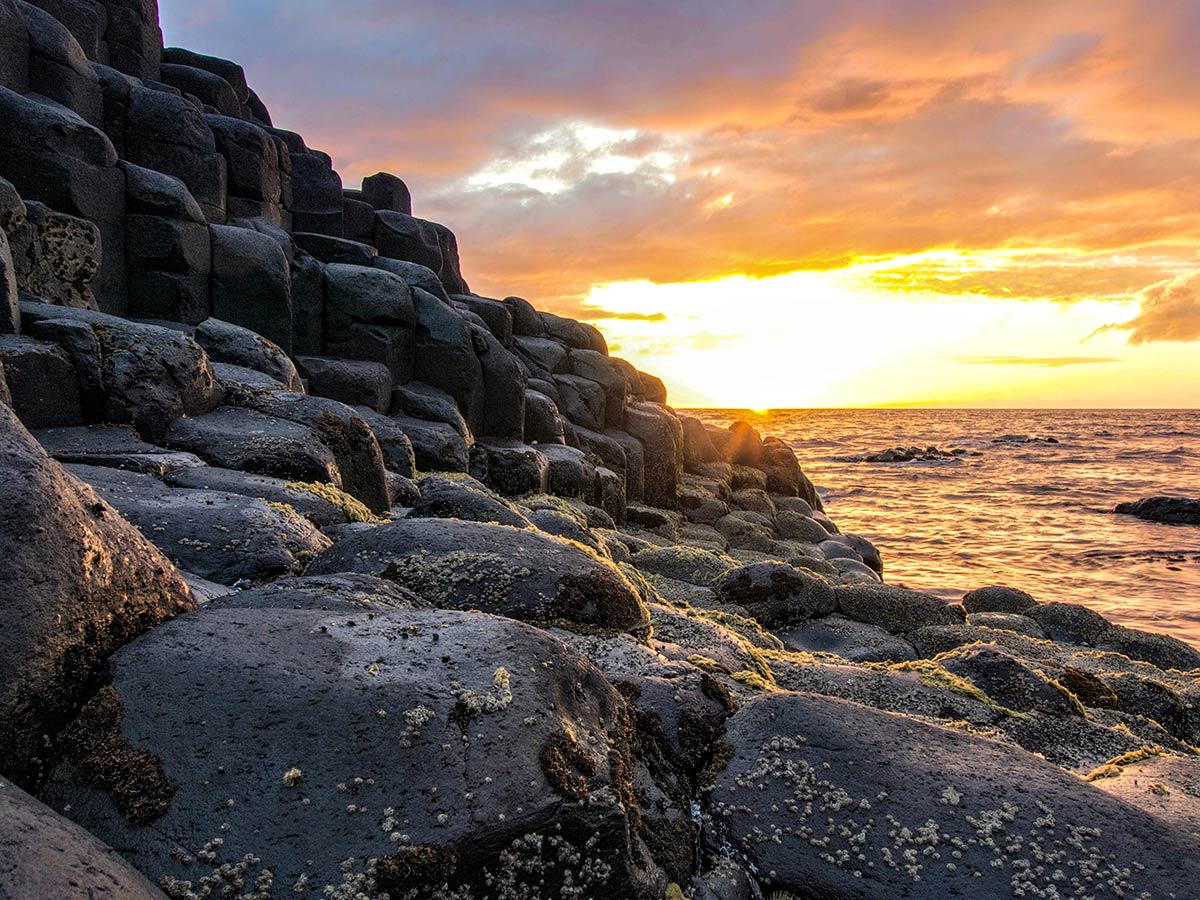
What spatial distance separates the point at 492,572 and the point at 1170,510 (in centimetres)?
4828

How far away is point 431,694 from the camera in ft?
15.4

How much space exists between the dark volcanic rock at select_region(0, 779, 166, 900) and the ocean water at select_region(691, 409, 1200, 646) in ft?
83.8

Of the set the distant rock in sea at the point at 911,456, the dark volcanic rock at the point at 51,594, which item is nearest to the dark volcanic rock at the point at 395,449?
the dark volcanic rock at the point at 51,594

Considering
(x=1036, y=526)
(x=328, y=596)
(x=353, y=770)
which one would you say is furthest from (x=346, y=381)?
(x=1036, y=526)

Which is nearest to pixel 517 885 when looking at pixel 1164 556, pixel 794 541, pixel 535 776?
pixel 535 776

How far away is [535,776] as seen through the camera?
441 centimetres

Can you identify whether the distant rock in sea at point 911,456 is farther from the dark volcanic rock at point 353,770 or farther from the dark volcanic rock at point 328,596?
the dark volcanic rock at point 353,770

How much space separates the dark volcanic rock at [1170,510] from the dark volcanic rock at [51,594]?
50.9 metres

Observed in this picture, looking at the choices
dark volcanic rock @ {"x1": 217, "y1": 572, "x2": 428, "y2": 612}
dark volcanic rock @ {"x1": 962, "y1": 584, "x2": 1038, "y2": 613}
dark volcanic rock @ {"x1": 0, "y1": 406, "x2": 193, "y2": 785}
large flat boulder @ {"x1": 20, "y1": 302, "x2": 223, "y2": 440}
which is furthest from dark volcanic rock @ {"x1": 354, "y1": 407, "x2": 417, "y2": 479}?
dark volcanic rock @ {"x1": 962, "y1": 584, "x2": 1038, "y2": 613}

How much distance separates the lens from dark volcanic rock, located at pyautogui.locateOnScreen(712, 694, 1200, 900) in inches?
191

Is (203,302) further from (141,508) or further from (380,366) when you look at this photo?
(141,508)

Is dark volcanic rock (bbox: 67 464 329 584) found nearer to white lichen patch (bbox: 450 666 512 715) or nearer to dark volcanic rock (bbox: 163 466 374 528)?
dark volcanic rock (bbox: 163 466 374 528)

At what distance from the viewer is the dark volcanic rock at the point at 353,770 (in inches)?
153

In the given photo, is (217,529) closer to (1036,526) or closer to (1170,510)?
(1036,526)
